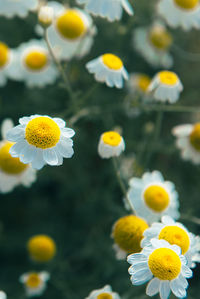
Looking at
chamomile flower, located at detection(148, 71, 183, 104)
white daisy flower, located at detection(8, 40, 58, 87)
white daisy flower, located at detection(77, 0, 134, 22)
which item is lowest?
chamomile flower, located at detection(148, 71, 183, 104)

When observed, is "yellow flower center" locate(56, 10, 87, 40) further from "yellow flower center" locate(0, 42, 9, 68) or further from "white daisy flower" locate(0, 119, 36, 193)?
"white daisy flower" locate(0, 119, 36, 193)

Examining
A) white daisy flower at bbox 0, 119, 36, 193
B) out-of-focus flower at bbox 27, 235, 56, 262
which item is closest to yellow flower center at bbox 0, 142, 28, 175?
white daisy flower at bbox 0, 119, 36, 193

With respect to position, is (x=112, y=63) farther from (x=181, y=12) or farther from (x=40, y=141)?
(x=181, y=12)

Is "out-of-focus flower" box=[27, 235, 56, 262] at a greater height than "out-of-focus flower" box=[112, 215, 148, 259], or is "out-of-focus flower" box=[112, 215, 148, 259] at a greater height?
"out-of-focus flower" box=[27, 235, 56, 262]

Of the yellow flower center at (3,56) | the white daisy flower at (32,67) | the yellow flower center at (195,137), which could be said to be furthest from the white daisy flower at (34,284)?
the yellow flower center at (3,56)

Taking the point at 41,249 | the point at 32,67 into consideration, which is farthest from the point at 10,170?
the point at 32,67

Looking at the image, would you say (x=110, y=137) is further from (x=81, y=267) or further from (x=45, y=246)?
(x=81, y=267)

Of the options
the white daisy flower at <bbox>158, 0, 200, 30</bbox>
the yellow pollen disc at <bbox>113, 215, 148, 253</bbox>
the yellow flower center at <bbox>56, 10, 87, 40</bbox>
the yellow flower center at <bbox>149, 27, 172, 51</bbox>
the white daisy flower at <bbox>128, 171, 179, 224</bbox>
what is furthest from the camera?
the yellow flower center at <bbox>149, 27, 172, 51</bbox>
